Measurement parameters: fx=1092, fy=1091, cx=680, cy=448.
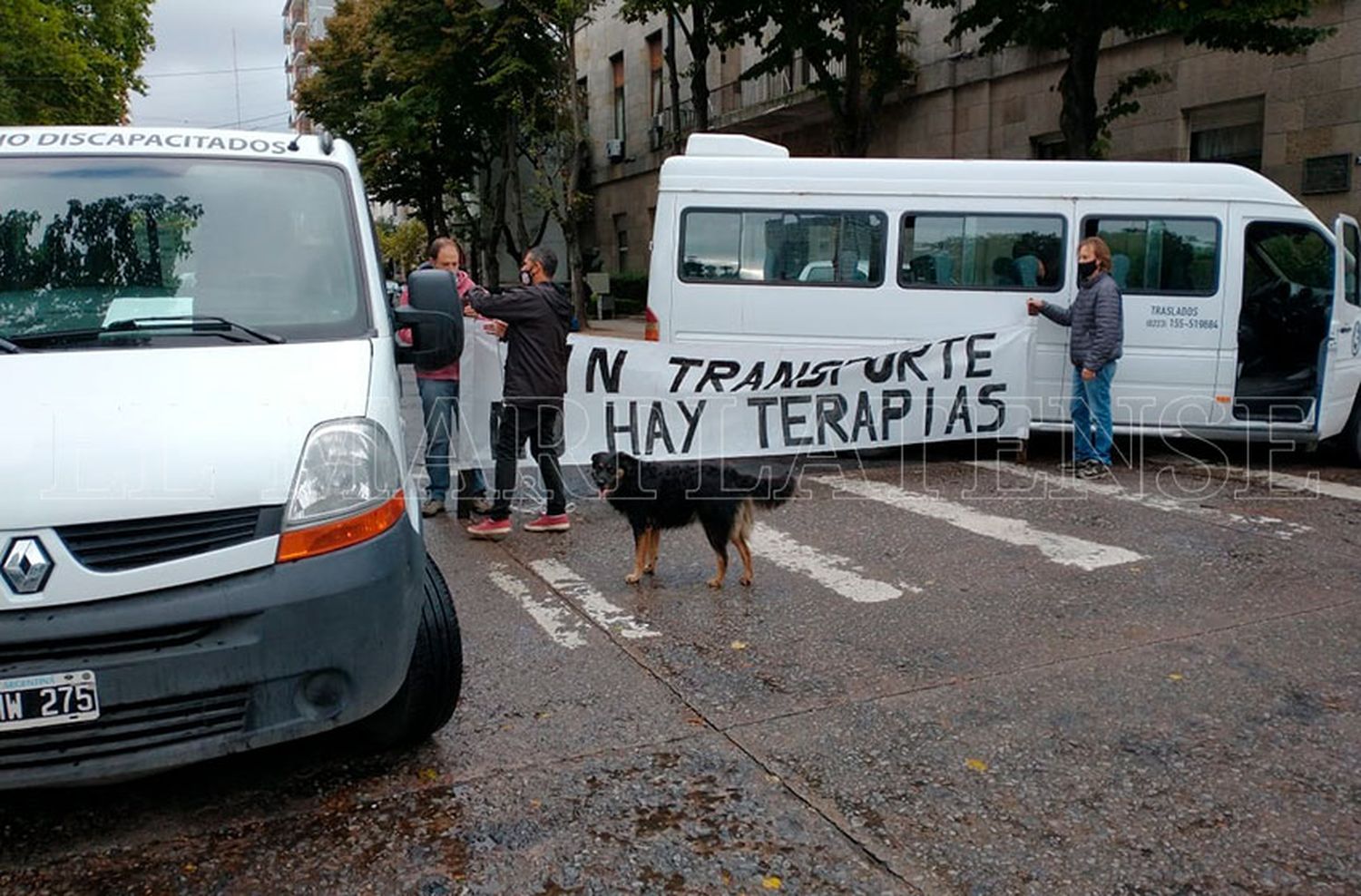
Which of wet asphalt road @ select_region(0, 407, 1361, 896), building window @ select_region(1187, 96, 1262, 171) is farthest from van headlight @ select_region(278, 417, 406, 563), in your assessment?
building window @ select_region(1187, 96, 1262, 171)

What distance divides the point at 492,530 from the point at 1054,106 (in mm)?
15930

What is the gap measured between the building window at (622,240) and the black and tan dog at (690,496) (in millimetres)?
32046

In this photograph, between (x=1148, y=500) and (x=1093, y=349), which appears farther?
(x=1093, y=349)

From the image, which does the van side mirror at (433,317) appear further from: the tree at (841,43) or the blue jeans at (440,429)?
the tree at (841,43)

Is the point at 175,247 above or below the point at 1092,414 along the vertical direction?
above

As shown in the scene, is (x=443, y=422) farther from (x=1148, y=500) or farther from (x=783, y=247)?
(x=1148, y=500)

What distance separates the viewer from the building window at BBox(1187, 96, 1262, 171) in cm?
1656

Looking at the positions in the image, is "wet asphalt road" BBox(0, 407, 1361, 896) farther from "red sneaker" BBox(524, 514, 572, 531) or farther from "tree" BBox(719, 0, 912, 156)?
"tree" BBox(719, 0, 912, 156)

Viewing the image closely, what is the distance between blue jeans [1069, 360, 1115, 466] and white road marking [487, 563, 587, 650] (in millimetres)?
5511

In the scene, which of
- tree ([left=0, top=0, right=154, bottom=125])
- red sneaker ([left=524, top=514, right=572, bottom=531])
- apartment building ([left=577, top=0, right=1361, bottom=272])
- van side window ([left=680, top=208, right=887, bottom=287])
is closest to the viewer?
red sneaker ([left=524, top=514, right=572, bottom=531])

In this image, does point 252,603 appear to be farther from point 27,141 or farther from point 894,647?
point 894,647

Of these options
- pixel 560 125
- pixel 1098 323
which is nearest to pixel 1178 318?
pixel 1098 323

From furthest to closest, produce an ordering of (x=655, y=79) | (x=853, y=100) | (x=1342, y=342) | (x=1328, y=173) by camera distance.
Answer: (x=655, y=79) < (x=853, y=100) < (x=1328, y=173) < (x=1342, y=342)

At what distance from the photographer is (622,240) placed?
126 ft
